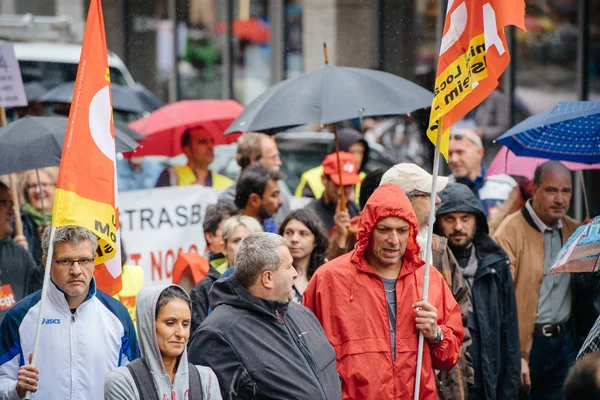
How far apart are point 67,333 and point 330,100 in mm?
2885

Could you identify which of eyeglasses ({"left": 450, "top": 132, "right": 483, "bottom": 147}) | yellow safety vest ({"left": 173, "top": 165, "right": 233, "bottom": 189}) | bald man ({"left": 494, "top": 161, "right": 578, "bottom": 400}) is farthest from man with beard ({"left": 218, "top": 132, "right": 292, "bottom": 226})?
bald man ({"left": 494, "top": 161, "right": 578, "bottom": 400})

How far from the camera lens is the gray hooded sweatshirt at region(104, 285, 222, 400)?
15.6 feet

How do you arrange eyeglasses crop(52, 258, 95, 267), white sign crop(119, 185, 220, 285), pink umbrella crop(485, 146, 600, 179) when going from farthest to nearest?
1. white sign crop(119, 185, 220, 285)
2. pink umbrella crop(485, 146, 600, 179)
3. eyeglasses crop(52, 258, 95, 267)

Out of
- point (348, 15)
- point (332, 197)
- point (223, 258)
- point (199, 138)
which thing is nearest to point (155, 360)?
point (223, 258)

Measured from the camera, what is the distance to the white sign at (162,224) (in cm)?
897

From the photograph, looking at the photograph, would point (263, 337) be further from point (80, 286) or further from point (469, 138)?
point (469, 138)

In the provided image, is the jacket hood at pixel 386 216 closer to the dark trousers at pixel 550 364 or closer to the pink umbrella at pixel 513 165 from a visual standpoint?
the dark trousers at pixel 550 364

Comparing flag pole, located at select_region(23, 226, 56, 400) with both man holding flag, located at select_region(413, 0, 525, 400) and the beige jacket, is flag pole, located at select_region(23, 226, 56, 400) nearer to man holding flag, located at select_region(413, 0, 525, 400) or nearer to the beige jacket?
man holding flag, located at select_region(413, 0, 525, 400)

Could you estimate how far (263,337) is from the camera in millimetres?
5230

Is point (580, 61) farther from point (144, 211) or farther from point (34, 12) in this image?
point (34, 12)

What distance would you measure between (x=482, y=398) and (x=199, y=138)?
4063 millimetres

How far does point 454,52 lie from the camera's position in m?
5.80

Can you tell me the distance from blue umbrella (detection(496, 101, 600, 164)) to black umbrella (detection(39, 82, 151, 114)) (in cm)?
558

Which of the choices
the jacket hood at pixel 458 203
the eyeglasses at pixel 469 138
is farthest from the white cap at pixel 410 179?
the eyeglasses at pixel 469 138
